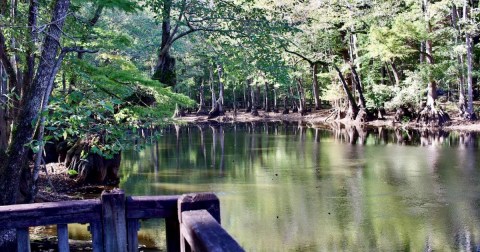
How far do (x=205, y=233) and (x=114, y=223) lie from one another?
1.02 metres

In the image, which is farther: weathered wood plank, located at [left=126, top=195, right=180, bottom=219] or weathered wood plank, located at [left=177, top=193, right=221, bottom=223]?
weathered wood plank, located at [left=126, top=195, right=180, bottom=219]

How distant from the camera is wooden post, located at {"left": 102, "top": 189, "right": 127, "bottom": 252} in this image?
3.05m

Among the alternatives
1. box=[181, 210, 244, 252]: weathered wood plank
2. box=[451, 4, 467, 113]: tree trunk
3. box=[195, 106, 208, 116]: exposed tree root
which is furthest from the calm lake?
box=[195, 106, 208, 116]: exposed tree root

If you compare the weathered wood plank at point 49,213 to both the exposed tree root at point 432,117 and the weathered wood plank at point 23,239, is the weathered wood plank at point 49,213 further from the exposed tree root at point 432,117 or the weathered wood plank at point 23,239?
the exposed tree root at point 432,117

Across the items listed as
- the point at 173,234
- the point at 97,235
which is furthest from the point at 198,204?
the point at 97,235

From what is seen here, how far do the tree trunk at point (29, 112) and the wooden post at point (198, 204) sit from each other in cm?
222

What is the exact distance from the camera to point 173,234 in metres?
3.10

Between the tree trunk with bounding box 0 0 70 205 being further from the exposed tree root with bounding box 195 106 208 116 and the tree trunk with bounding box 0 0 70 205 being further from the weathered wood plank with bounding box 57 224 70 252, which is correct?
the exposed tree root with bounding box 195 106 208 116

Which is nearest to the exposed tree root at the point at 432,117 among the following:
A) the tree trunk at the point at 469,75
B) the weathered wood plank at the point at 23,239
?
the tree trunk at the point at 469,75

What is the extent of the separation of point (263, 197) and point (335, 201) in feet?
5.43

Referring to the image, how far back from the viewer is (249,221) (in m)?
9.69

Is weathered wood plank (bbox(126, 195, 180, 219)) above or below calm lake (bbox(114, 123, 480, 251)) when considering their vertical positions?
above

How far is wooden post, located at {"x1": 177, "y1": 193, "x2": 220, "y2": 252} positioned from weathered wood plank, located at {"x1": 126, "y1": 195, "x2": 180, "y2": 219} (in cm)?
23

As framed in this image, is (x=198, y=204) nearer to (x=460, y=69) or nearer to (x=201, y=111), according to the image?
(x=460, y=69)
